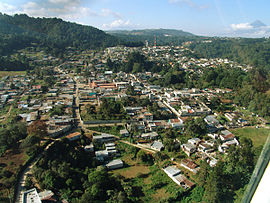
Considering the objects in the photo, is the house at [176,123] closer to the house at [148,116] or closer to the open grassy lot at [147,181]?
the house at [148,116]

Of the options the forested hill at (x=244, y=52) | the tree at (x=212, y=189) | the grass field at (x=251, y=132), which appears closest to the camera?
the tree at (x=212, y=189)

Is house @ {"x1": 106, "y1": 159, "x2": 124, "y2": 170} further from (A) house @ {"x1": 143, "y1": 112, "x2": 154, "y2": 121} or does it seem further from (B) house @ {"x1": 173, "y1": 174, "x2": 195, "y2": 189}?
(A) house @ {"x1": 143, "y1": 112, "x2": 154, "y2": 121}

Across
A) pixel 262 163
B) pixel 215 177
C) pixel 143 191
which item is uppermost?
pixel 262 163

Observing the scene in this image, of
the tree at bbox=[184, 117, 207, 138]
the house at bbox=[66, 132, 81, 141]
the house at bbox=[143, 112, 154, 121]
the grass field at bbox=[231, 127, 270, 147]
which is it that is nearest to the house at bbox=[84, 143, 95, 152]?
the house at bbox=[66, 132, 81, 141]

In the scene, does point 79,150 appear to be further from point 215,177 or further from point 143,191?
point 215,177

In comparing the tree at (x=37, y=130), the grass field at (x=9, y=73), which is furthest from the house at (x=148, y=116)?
the grass field at (x=9, y=73)

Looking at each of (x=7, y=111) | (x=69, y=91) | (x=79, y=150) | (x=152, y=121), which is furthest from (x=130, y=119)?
(x=7, y=111)
